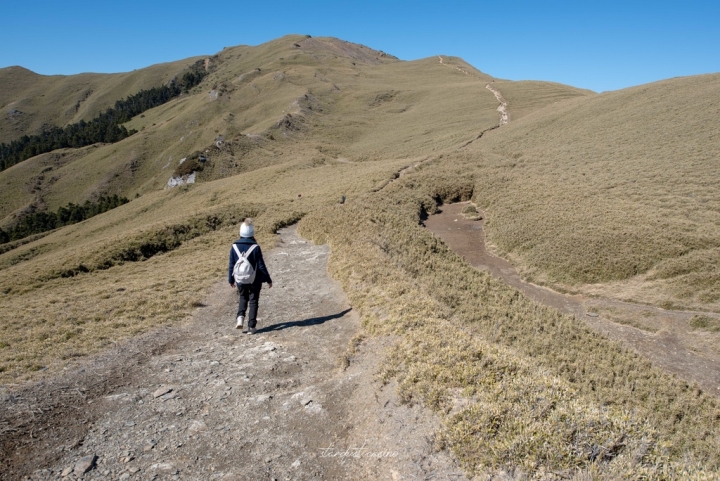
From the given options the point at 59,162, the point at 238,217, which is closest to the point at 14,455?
the point at 238,217

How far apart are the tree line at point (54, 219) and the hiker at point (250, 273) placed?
9262 centimetres

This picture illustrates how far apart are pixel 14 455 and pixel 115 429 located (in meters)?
1.22

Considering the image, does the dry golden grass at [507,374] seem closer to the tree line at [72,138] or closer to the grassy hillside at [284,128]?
the grassy hillside at [284,128]

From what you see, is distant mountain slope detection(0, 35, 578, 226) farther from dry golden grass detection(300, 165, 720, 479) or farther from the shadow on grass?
the shadow on grass

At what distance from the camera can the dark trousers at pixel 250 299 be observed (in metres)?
10.4

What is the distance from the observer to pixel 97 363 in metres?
8.77

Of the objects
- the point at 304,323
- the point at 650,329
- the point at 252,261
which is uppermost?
the point at 252,261

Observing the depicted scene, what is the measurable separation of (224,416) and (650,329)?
57.4ft

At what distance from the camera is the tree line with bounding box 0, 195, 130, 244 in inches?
3514

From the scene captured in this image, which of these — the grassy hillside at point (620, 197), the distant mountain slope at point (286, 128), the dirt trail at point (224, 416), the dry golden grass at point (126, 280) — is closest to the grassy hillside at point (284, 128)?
the distant mountain slope at point (286, 128)

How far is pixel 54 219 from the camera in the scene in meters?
92.2

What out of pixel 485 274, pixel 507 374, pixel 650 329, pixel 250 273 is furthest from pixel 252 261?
pixel 650 329

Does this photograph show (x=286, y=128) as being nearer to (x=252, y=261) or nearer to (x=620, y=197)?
(x=620, y=197)

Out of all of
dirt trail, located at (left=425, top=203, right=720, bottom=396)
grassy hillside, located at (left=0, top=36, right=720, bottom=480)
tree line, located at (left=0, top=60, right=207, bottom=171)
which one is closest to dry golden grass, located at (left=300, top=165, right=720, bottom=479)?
grassy hillside, located at (left=0, top=36, right=720, bottom=480)
